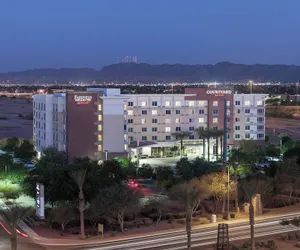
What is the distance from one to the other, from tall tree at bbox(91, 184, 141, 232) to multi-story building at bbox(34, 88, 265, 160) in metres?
26.1

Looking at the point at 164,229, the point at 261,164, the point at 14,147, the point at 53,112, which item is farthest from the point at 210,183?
the point at 14,147

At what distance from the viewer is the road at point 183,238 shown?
2678cm

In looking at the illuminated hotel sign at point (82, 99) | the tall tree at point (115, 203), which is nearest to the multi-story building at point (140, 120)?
the illuminated hotel sign at point (82, 99)

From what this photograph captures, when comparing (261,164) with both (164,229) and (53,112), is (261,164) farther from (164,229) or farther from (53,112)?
(164,229)

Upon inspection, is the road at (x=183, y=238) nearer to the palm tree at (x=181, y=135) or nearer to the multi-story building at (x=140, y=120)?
the multi-story building at (x=140, y=120)

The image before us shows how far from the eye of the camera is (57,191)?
113ft

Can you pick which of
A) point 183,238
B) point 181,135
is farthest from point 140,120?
point 183,238

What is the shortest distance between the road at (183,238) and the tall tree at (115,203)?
6.97ft

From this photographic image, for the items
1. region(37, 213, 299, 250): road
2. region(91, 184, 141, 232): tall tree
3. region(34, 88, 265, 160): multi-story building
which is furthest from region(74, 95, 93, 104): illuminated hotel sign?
region(37, 213, 299, 250): road

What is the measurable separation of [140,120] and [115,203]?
127ft

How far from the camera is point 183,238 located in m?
28.7

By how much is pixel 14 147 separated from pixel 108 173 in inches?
1137

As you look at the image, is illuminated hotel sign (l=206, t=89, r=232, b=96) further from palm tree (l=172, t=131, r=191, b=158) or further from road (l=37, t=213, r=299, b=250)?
→ road (l=37, t=213, r=299, b=250)

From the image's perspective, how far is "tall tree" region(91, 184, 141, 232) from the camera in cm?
3006
